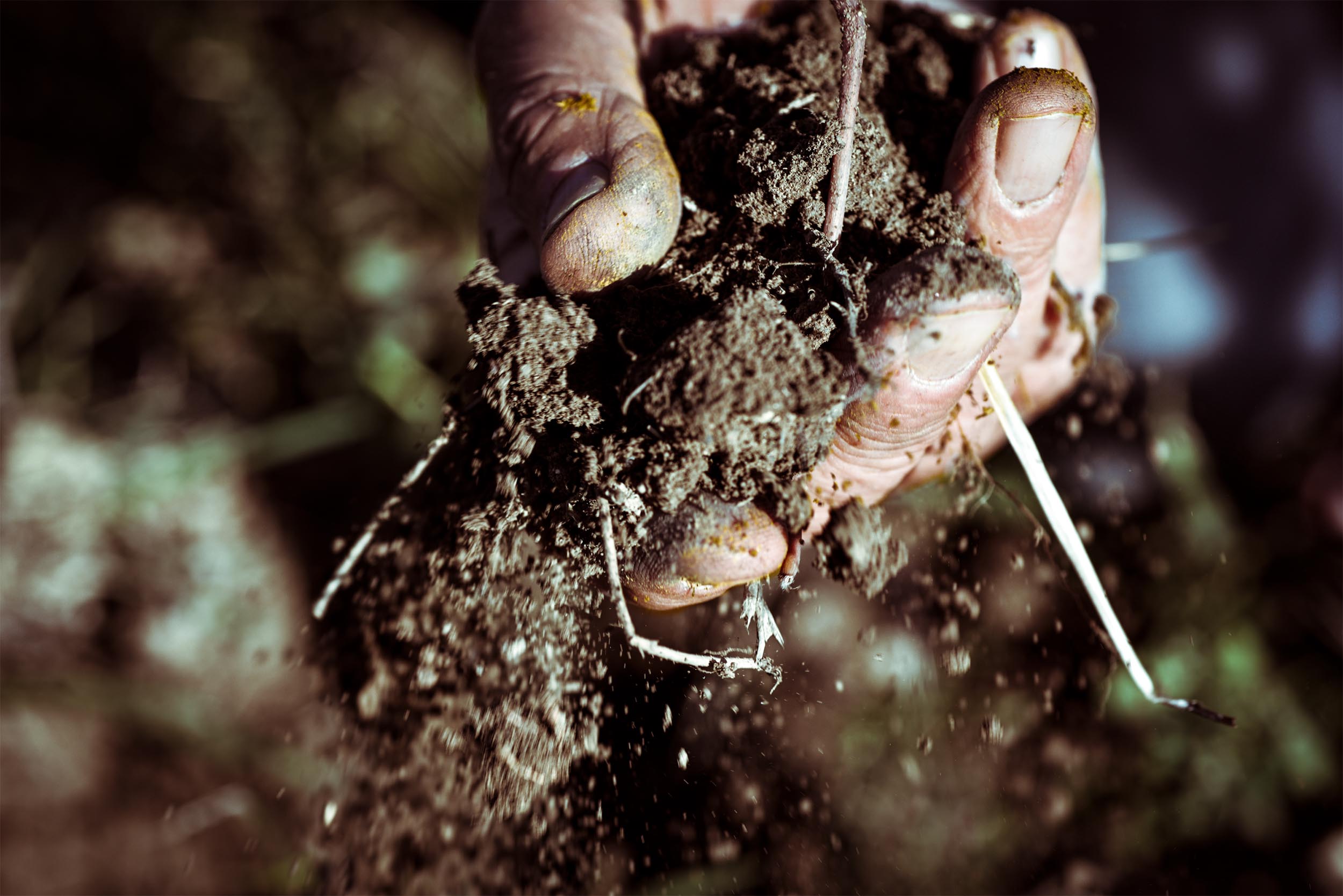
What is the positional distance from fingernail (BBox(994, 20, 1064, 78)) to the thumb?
0.56 meters

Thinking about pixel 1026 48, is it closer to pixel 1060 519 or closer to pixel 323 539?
pixel 1060 519

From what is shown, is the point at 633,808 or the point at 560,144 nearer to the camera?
the point at 560,144

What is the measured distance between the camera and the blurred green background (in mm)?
1950

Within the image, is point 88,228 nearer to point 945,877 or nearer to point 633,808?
point 633,808

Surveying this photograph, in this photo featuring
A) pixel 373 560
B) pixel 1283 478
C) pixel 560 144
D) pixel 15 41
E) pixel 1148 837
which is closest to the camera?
pixel 560 144

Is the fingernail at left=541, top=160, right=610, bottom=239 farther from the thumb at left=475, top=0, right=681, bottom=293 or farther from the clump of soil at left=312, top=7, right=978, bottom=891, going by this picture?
the clump of soil at left=312, top=7, right=978, bottom=891

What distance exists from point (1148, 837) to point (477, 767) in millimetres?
1803

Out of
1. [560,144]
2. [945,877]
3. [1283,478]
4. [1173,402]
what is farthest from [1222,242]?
[560,144]

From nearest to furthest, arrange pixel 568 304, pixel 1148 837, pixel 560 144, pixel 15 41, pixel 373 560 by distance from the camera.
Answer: pixel 568 304 → pixel 560 144 → pixel 373 560 → pixel 1148 837 → pixel 15 41

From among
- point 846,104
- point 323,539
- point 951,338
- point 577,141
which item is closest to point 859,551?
point 951,338

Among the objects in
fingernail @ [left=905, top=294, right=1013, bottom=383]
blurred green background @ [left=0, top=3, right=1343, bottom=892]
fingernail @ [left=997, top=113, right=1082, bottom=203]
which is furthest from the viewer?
blurred green background @ [left=0, top=3, right=1343, bottom=892]

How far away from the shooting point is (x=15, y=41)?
8.38ft

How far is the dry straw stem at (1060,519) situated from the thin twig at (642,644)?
478mm

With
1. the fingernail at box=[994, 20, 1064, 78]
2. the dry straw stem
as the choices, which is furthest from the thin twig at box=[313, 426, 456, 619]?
the fingernail at box=[994, 20, 1064, 78]
